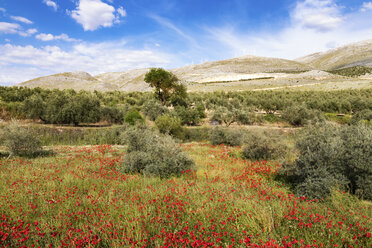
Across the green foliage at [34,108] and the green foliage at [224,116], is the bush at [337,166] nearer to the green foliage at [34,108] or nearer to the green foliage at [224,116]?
the green foliage at [224,116]

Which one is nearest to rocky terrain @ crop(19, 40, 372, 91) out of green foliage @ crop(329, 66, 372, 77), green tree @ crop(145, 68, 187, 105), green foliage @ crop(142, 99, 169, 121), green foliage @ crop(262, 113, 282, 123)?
green foliage @ crop(329, 66, 372, 77)

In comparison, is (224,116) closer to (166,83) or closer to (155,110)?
(155,110)

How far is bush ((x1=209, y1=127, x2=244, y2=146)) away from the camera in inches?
609

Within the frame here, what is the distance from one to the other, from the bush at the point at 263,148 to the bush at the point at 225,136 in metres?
5.06

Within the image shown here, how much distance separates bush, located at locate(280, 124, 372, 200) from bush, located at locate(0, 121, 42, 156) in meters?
12.0

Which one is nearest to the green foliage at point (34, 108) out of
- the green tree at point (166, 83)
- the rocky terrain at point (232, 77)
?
the green tree at point (166, 83)

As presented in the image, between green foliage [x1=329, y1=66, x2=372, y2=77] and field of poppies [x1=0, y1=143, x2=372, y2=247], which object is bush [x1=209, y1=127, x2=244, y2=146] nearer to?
field of poppies [x1=0, y1=143, x2=372, y2=247]

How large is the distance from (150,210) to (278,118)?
2714 centimetres

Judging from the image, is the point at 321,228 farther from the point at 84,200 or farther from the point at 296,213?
the point at 84,200

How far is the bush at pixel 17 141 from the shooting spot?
9.42 meters

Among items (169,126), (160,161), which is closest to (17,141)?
(160,161)

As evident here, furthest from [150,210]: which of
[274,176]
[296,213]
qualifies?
[274,176]

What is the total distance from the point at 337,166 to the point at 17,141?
13.2 meters

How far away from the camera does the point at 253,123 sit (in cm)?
2591
